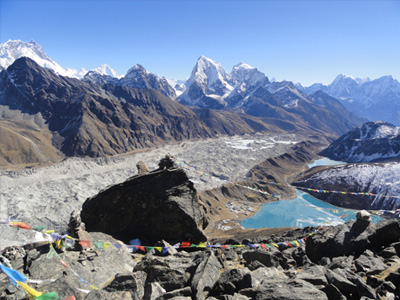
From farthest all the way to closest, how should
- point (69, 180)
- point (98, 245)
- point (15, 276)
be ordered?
point (69, 180) → point (98, 245) → point (15, 276)

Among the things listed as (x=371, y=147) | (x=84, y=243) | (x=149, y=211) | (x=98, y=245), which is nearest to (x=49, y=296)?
(x=84, y=243)

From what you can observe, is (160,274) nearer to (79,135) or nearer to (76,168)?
(76,168)

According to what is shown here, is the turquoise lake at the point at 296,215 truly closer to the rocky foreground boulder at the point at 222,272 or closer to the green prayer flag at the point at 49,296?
the rocky foreground boulder at the point at 222,272

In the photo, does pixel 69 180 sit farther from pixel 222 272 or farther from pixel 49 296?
pixel 222 272

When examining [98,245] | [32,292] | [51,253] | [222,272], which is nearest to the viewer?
[32,292]

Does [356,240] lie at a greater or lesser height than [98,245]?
greater

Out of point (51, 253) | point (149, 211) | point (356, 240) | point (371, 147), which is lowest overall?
point (149, 211)

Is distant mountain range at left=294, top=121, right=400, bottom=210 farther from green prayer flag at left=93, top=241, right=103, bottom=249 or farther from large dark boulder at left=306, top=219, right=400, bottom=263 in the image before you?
green prayer flag at left=93, top=241, right=103, bottom=249
